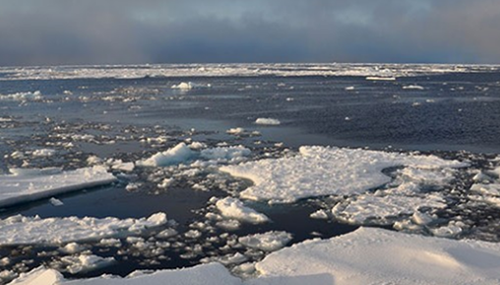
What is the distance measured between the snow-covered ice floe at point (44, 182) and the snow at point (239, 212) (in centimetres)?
385

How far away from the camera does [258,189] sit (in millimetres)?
12828

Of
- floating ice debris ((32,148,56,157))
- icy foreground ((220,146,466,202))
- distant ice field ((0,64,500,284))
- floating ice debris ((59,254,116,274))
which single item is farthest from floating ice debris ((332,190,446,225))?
floating ice debris ((32,148,56,157))

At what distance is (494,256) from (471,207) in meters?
3.38

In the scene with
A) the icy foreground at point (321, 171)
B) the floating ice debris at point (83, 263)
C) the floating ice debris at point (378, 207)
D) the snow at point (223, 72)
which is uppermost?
the icy foreground at point (321, 171)

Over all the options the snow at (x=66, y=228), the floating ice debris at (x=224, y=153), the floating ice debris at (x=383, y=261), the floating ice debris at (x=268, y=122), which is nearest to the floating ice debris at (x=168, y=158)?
the floating ice debris at (x=224, y=153)

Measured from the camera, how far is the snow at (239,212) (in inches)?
427

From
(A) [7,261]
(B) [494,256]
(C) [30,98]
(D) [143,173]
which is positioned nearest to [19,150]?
(D) [143,173]

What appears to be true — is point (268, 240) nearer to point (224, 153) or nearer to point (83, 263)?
point (83, 263)

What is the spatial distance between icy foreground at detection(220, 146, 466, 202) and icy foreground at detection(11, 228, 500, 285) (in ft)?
11.6

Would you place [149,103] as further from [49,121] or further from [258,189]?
[258,189]

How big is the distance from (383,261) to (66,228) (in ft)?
19.8

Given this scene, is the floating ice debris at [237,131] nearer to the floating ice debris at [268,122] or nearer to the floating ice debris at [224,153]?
the floating ice debris at [268,122]

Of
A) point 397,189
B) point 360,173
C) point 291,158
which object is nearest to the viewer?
point 397,189

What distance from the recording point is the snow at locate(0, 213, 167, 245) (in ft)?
32.1
